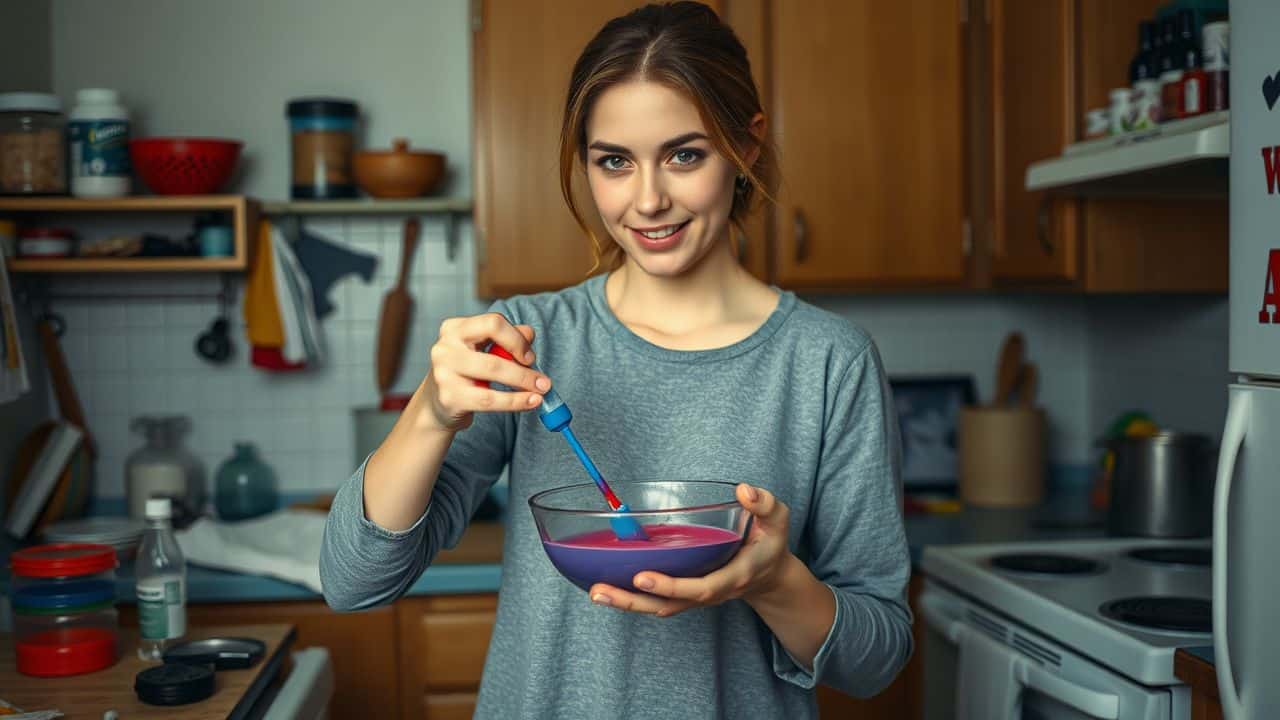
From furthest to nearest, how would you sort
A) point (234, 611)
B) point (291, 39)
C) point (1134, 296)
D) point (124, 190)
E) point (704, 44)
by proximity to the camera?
point (1134, 296)
point (291, 39)
point (124, 190)
point (234, 611)
point (704, 44)

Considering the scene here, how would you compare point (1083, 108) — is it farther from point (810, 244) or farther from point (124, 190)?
point (124, 190)

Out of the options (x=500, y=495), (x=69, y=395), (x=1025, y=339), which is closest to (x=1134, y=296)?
(x=1025, y=339)

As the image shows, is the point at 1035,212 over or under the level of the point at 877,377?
over

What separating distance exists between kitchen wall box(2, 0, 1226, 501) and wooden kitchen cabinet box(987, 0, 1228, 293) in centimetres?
17

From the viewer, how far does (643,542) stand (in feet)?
3.04

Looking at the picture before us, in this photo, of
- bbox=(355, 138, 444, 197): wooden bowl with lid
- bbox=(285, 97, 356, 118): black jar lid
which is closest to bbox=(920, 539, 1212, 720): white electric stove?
bbox=(355, 138, 444, 197): wooden bowl with lid

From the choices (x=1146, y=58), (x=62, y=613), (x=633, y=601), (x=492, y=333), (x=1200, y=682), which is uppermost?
(x=1146, y=58)

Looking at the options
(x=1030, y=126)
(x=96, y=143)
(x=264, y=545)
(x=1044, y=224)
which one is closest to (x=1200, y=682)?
(x=1044, y=224)

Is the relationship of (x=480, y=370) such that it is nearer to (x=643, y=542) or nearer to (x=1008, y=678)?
(x=643, y=542)

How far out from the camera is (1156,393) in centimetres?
288

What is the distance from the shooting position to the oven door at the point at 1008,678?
1.72m

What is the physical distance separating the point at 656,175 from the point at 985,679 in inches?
51.9

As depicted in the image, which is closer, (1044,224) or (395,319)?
(1044,224)

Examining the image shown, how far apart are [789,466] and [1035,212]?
1755 millimetres
